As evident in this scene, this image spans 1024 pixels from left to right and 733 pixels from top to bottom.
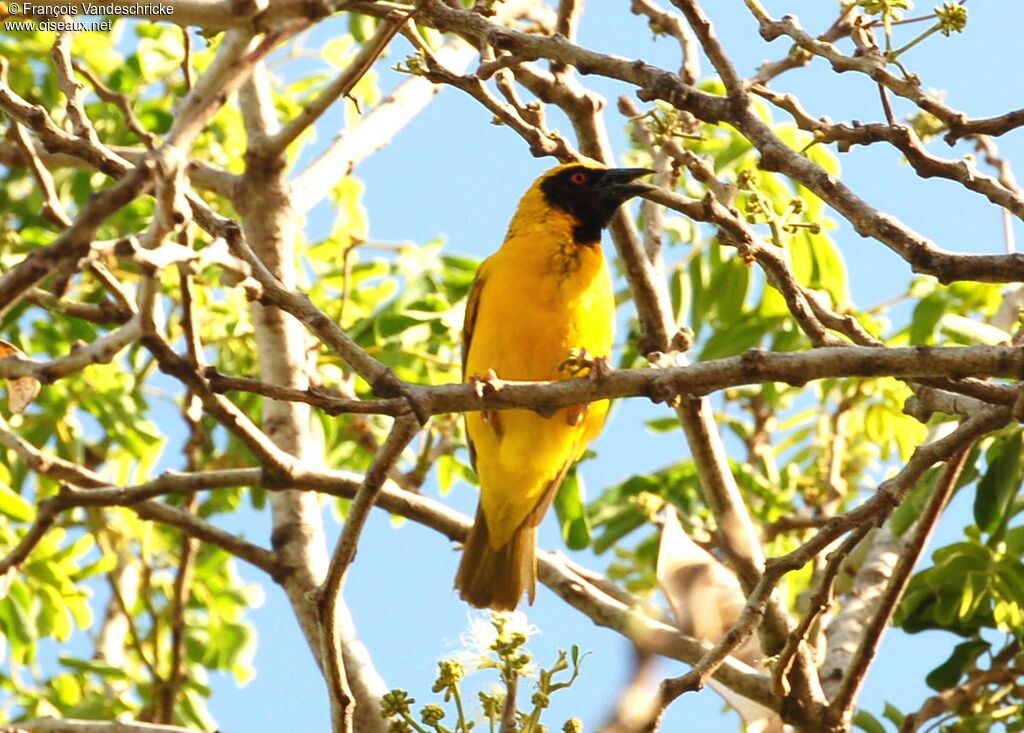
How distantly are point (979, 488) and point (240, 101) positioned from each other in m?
3.05

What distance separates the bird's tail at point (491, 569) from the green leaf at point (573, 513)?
0.12 meters

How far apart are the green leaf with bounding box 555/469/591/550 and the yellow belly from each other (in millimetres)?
74

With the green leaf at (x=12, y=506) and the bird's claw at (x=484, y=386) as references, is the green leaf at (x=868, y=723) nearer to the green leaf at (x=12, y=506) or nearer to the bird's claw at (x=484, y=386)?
the bird's claw at (x=484, y=386)

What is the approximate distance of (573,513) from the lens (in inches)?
209

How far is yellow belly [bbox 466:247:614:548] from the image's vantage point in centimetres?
498

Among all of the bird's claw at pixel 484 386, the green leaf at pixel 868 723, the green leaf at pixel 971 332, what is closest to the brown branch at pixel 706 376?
the bird's claw at pixel 484 386

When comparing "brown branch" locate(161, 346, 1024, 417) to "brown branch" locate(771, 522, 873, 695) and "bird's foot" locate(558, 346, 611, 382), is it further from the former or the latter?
"brown branch" locate(771, 522, 873, 695)

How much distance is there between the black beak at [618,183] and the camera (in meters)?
5.01

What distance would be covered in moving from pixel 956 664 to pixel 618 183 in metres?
2.00

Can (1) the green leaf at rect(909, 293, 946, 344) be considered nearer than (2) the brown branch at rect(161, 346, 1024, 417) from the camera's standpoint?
No

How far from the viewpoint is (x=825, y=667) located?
482 centimetres

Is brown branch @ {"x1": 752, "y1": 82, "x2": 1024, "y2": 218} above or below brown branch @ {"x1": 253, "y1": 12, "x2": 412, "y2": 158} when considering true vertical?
below

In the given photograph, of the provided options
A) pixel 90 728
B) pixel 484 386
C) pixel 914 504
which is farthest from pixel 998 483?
pixel 90 728

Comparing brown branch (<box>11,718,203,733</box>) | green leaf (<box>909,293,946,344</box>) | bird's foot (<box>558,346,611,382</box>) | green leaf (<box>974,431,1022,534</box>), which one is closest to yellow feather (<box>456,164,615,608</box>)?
green leaf (<box>909,293,946,344</box>)
